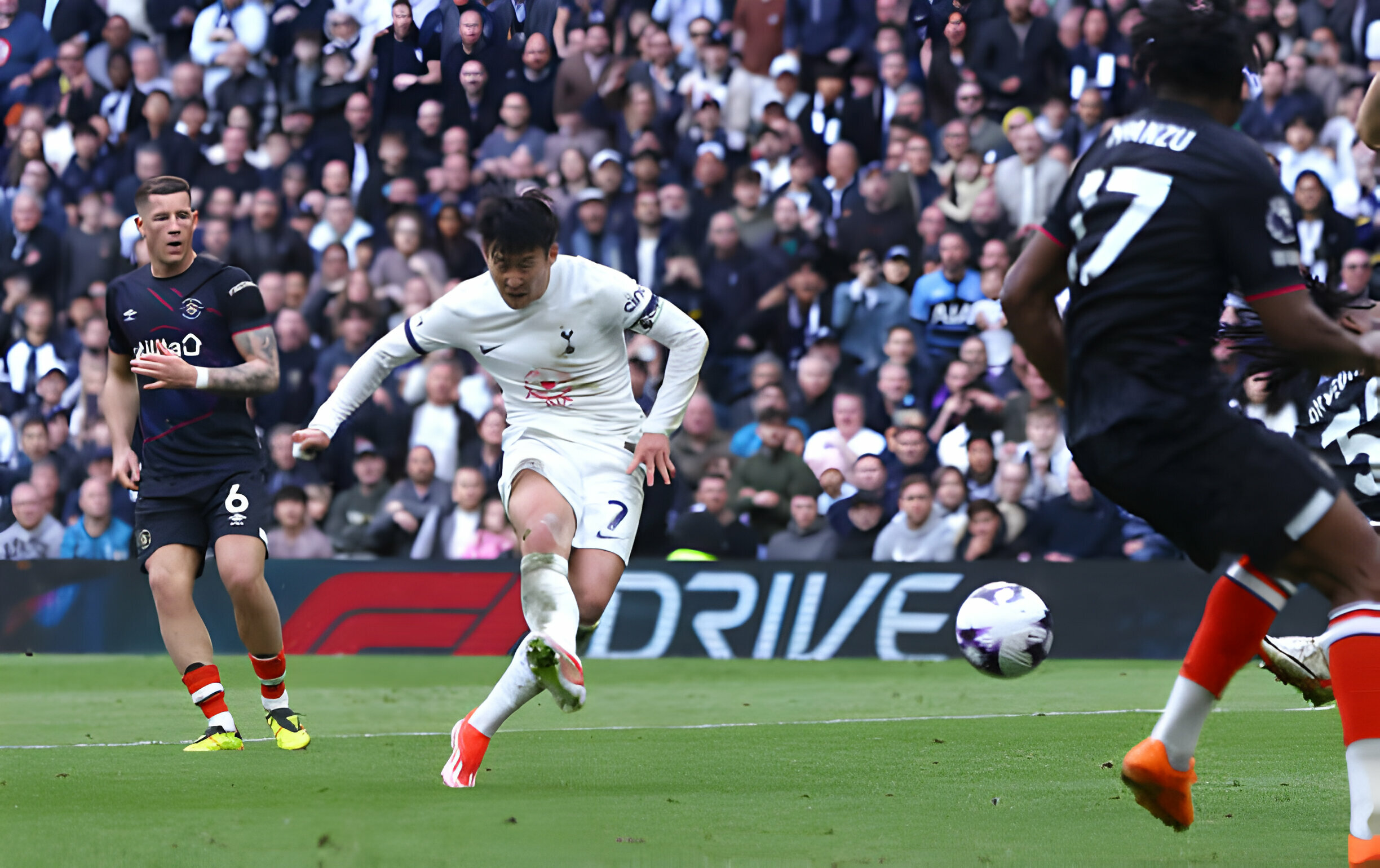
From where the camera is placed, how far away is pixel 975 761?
681 centimetres

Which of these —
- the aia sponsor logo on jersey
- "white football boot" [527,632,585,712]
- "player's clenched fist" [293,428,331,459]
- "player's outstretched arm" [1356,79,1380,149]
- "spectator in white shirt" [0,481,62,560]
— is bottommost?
"spectator in white shirt" [0,481,62,560]

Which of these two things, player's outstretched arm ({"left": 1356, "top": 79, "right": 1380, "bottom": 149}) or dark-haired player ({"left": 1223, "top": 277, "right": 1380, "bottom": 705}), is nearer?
player's outstretched arm ({"left": 1356, "top": 79, "right": 1380, "bottom": 149})

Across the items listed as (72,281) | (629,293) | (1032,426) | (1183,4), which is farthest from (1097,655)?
(72,281)

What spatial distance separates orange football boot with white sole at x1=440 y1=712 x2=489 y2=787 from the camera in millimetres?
6121

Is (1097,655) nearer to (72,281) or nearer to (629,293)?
(629,293)

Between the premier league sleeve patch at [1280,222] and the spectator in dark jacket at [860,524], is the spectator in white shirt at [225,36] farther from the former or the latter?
the premier league sleeve patch at [1280,222]

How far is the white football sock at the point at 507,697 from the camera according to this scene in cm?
618

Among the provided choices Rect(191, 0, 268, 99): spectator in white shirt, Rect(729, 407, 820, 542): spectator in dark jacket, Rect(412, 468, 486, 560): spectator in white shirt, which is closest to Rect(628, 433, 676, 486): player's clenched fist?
Rect(729, 407, 820, 542): spectator in dark jacket

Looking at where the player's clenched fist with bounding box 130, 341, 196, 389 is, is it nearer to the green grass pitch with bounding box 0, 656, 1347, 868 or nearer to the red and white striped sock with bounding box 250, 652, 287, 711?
the red and white striped sock with bounding box 250, 652, 287, 711

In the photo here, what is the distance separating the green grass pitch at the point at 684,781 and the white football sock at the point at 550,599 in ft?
1.85

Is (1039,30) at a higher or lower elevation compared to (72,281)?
higher

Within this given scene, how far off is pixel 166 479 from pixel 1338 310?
5160 millimetres

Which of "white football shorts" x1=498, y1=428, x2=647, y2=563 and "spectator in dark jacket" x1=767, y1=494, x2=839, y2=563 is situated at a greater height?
"white football shorts" x1=498, y1=428, x2=647, y2=563

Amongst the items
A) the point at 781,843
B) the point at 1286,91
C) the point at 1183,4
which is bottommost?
the point at 781,843
